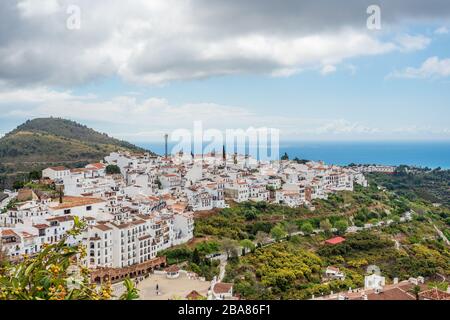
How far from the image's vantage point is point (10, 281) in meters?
1.50

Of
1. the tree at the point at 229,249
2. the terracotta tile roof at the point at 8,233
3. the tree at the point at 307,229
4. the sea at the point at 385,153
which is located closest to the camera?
the terracotta tile roof at the point at 8,233

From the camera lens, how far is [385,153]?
50.6 metres

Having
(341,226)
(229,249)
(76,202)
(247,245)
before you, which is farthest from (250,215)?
(76,202)

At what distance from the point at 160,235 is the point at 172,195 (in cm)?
432

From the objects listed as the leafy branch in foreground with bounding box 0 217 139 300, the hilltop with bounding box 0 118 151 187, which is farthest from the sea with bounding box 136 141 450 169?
the leafy branch in foreground with bounding box 0 217 139 300

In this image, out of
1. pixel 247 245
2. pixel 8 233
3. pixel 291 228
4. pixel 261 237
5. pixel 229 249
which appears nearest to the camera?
pixel 8 233

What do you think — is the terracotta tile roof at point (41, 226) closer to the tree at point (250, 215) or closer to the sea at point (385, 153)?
the tree at point (250, 215)

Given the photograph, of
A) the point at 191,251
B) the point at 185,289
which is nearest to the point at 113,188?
the point at 191,251

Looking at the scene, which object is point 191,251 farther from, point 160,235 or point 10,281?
point 10,281

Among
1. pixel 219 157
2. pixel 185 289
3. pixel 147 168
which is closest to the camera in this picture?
pixel 185 289

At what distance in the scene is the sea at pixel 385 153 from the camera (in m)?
40.5

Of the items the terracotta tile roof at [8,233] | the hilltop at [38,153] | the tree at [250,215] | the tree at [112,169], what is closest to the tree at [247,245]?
the tree at [250,215]

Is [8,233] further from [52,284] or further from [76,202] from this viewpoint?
[52,284]
